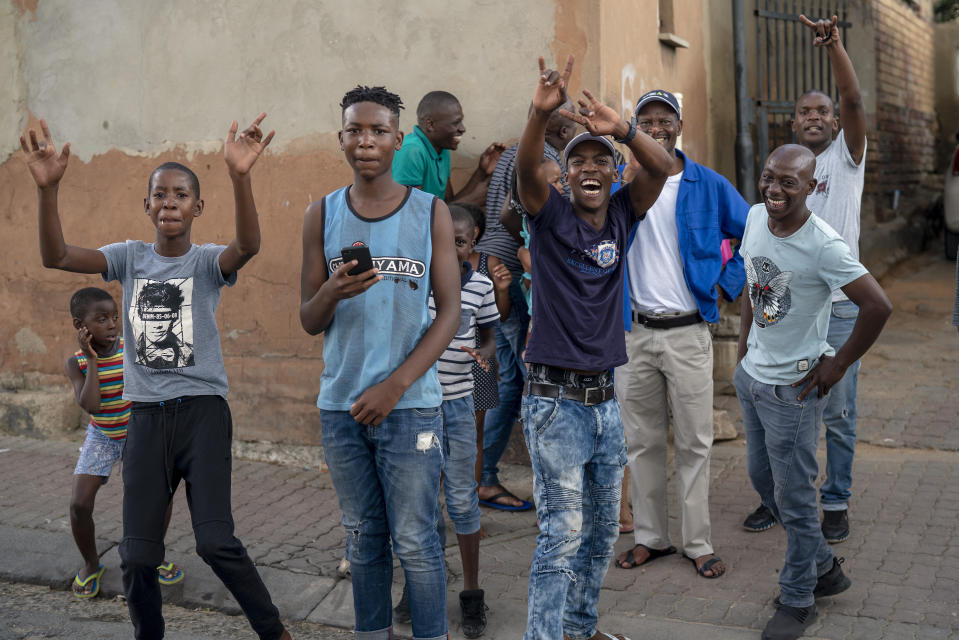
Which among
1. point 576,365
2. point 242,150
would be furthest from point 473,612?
point 242,150

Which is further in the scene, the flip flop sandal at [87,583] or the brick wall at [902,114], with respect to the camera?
the brick wall at [902,114]

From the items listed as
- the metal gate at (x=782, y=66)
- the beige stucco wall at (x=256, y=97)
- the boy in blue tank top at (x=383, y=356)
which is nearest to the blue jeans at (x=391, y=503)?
the boy in blue tank top at (x=383, y=356)

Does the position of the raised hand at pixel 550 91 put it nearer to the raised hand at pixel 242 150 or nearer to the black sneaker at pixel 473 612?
the raised hand at pixel 242 150

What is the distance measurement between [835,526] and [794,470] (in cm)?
125

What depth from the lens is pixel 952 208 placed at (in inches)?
507

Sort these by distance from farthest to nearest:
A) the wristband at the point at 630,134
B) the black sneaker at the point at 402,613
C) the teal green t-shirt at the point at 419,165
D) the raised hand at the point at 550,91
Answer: the teal green t-shirt at the point at 419,165 < the black sneaker at the point at 402,613 < the wristband at the point at 630,134 < the raised hand at the point at 550,91

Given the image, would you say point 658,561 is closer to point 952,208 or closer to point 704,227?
point 704,227

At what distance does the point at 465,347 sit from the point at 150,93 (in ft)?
12.7

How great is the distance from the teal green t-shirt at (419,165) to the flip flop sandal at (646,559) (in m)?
2.14

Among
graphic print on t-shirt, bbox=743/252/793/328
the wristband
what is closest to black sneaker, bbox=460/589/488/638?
graphic print on t-shirt, bbox=743/252/793/328

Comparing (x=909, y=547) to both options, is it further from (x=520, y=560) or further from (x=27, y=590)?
(x=27, y=590)

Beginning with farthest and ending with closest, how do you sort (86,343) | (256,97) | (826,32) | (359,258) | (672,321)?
(256,97), (672,321), (826,32), (86,343), (359,258)

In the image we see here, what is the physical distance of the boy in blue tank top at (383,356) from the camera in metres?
3.20

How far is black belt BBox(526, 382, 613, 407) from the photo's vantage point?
3461mm
